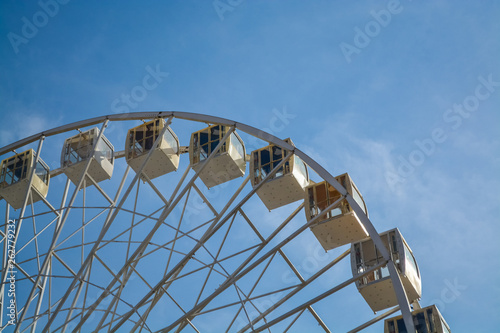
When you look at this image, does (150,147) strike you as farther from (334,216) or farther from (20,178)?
(334,216)

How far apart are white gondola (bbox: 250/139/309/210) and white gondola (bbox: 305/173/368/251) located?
756mm

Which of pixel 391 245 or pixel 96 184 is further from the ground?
pixel 96 184

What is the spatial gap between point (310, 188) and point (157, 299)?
23.4 feet

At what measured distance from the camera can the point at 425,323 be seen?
26844mm

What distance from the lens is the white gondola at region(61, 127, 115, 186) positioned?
3228 cm

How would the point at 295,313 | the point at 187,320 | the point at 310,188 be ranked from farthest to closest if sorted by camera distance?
the point at 310,188 → the point at 187,320 → the point at 295,313

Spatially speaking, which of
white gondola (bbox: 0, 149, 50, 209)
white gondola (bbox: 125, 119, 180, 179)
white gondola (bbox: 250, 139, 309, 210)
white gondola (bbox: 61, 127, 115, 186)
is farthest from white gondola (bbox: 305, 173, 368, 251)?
white gondola (bbox: 0, 149, 50, 209)

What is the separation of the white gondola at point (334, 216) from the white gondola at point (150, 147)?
6.26 metres

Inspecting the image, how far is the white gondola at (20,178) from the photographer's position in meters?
33.0

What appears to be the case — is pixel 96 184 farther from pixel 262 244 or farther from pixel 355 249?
pixel 355 249

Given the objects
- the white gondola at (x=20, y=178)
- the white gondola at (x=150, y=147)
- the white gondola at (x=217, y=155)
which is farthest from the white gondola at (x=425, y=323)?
the white gondola at (x=20, y=178)

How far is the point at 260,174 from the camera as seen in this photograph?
30.1 meters

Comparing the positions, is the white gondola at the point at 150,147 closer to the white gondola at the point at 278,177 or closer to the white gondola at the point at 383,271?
the white gondola at the point at 278,177

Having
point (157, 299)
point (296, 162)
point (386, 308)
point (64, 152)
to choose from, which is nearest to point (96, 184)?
point (64, 152)
